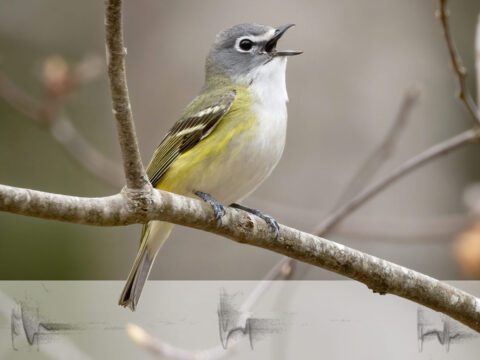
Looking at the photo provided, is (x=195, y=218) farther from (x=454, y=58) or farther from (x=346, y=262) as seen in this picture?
(x=454, y=58)

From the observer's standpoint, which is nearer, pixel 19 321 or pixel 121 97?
pixel 121 97

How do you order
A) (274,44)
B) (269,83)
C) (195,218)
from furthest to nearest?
(274,44)
(269,83)
(195,218)

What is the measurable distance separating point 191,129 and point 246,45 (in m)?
0.59

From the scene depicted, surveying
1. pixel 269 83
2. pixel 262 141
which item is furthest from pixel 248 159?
pixel 269 83

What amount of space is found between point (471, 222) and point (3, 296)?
2649 millimetres

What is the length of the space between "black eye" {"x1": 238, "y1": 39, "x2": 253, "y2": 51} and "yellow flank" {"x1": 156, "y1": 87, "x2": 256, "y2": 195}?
511mm

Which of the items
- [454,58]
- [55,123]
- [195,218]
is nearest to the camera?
[195,218]

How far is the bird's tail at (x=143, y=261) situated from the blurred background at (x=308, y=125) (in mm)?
1367

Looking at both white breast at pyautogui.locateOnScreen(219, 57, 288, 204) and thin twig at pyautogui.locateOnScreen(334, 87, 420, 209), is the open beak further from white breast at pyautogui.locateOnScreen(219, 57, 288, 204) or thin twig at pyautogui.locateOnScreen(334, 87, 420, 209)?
thin twig at pyautogui.locateOnScreen(334, 87, 420, 209)

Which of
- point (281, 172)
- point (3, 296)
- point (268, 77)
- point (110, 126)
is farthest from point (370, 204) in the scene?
point (3, 296)

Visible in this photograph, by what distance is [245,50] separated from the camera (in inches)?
155

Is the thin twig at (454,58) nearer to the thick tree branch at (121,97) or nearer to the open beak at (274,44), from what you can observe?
the open beak at (274,44)

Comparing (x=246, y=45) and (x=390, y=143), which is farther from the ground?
(x=246, y=45)

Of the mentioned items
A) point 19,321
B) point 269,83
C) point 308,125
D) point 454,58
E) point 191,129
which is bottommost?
point 308,125
